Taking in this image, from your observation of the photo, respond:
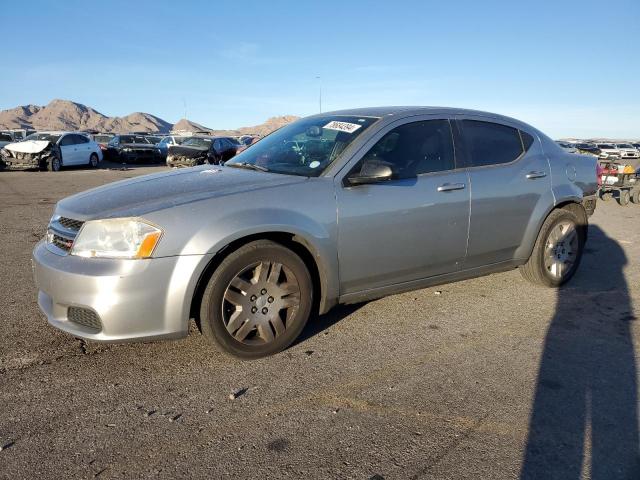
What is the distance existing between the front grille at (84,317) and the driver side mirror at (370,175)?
1803mm

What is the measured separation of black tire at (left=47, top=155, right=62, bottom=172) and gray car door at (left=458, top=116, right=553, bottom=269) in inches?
757

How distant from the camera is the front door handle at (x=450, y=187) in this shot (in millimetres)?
3868

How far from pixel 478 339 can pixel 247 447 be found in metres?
1.98

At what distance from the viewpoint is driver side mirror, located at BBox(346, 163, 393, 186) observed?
11.3ft

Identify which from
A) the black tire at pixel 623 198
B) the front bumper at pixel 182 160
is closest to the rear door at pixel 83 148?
the front bumper at pixel 182 160

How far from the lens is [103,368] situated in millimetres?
3104

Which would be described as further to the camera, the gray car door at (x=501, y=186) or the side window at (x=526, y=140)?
the side window at (x=526, y=140)

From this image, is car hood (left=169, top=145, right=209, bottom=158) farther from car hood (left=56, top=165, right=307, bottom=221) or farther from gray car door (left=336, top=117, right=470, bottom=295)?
gray car door (left=336, top=117, right=470, bottom=295)

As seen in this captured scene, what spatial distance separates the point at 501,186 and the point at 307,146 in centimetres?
167

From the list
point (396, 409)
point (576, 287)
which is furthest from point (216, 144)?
point (396, 409)

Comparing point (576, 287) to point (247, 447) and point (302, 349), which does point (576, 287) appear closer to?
point (302, 349)

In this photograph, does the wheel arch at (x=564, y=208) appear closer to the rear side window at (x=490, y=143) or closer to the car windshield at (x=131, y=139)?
the rear side window at (x=490, y=143)

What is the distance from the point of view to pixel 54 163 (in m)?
19.6

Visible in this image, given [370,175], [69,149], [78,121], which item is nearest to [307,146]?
[370,175]
